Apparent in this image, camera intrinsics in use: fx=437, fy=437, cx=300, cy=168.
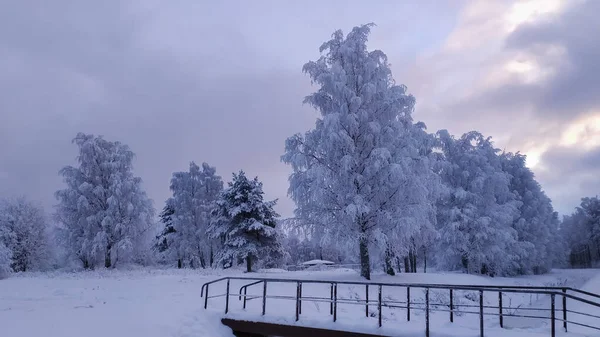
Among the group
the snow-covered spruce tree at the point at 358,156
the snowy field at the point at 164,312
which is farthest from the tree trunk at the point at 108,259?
the snow-covered spruce tree at the point at 358,156

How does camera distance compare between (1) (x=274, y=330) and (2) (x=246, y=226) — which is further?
(2) (x=246, y=226)

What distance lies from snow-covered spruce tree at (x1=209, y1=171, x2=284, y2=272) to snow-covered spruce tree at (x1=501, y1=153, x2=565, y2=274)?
21.9 meters

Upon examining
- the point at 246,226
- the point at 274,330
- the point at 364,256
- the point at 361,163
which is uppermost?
the point at 361,163

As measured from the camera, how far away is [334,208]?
22406 mm

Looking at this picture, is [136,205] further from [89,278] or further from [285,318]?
[285,318]

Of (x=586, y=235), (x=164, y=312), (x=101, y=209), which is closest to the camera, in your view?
(x=164, y=312)

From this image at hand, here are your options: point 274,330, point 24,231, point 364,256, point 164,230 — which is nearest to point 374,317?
point 274,330

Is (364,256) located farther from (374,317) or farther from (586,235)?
(586,235)

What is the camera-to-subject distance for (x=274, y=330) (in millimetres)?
12359

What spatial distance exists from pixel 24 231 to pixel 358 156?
1551 inches

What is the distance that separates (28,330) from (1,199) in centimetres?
4185

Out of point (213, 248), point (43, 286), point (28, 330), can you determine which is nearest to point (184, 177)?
point (213, 248)

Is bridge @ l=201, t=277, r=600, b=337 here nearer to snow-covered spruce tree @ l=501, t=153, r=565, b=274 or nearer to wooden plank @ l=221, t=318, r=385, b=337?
wooden plank @ l=221, t=318, r=385, b=337

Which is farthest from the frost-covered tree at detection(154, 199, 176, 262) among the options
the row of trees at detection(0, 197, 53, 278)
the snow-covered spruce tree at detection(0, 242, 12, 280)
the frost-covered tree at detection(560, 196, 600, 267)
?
the frost-covered tree at detection(560, 196, 600, 267)
